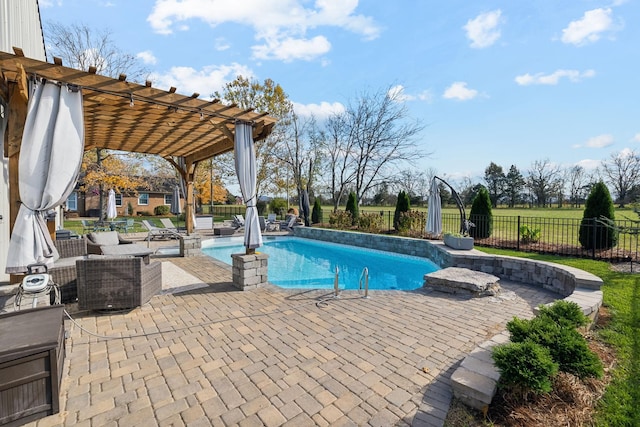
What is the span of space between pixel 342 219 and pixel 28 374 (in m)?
14.4

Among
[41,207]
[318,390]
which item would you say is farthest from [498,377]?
[41,207]

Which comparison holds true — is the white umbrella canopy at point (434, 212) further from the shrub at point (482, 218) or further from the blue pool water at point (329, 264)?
the shrub at point (482, 218)

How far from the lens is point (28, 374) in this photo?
2.04 meters

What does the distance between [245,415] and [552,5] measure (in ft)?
27.8

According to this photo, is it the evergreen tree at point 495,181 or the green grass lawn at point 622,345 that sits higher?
the evergreen tree at point 495,181

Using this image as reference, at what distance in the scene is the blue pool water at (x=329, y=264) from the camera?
25.1ft

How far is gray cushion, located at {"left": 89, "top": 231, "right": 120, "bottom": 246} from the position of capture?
21.2 feet

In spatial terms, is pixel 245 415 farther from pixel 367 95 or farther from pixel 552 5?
pixel 367 95

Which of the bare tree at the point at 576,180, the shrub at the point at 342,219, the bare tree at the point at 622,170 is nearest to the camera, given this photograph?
the shrub at the point at 342,219

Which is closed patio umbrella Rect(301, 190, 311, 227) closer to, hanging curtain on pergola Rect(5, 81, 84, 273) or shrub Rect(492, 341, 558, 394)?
hanging curtain on pergola Rect(5, 81, 84, 273)

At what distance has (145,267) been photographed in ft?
14.4

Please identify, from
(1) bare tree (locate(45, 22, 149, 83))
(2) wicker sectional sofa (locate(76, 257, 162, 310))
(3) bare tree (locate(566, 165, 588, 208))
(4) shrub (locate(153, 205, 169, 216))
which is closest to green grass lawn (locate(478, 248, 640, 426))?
(2) wicker sectional sofa (locate(76, 257, 162, 310))

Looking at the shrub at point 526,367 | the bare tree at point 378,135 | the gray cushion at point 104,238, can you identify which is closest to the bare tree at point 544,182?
the bare tree at point 378,135

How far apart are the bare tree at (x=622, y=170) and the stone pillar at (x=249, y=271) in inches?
1872
